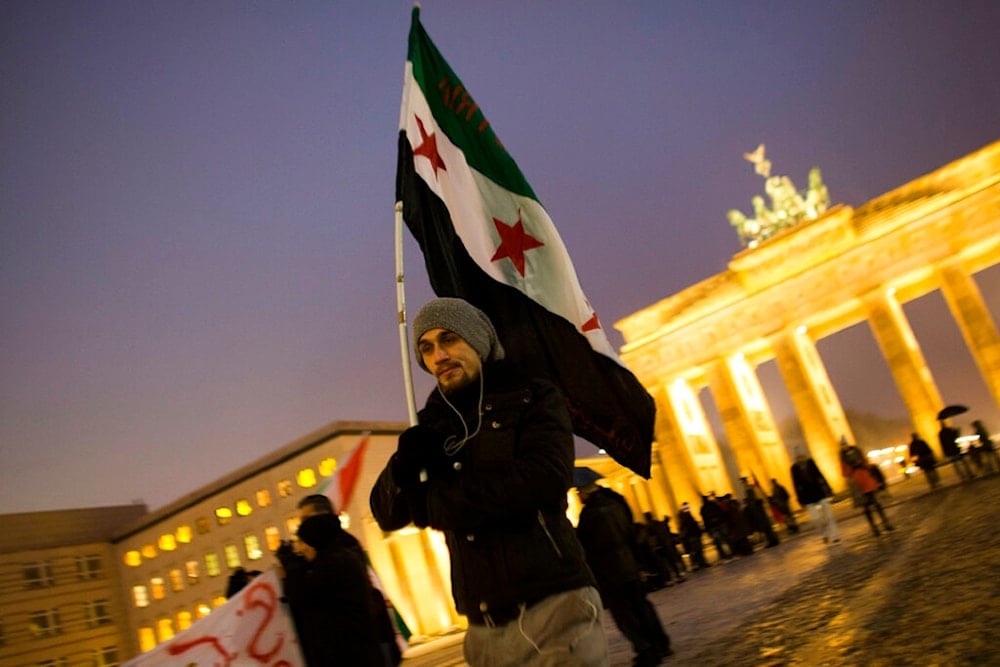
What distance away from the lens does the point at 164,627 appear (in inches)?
2200

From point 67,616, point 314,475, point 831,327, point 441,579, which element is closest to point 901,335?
point 831,327

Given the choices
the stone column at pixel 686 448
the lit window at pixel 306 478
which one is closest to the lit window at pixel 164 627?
the lit window at pixel 306 478

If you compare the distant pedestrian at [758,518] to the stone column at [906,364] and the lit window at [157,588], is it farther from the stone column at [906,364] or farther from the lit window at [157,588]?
the lit window at [157,588]

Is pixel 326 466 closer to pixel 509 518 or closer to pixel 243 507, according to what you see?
pixel 243 507

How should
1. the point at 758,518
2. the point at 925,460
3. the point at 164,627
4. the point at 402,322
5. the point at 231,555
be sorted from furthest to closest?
1. the point at 164,627
2. the point at 231,555
3. the point at 758,518
4. the point at 925,460
5. the point at 402,322

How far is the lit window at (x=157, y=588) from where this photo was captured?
56531 mm

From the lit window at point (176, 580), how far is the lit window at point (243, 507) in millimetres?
9141

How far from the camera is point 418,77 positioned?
14.8ft

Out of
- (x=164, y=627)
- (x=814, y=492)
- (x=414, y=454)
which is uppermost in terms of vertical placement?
(x=164, y=627)

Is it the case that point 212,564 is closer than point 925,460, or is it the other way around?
point 925,460

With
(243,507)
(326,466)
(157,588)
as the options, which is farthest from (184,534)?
(326,466)

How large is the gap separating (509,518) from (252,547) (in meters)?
51.9

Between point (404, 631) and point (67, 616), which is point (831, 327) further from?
point (67, 616)

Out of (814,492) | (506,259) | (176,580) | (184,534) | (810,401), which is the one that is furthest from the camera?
(176,580)
